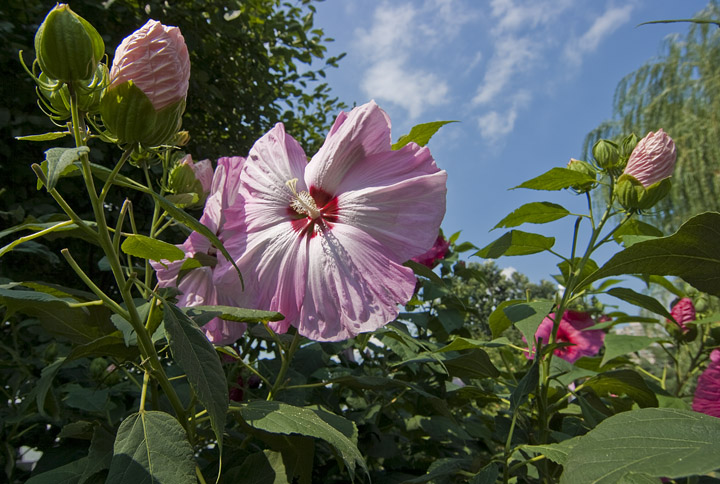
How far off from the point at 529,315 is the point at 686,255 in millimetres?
196

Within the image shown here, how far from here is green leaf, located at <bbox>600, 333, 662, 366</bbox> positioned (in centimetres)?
74

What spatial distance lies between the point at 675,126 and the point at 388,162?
7.53 metres

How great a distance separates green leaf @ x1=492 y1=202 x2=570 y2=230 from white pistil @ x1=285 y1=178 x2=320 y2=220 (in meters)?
0.30

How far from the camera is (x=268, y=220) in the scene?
604mm

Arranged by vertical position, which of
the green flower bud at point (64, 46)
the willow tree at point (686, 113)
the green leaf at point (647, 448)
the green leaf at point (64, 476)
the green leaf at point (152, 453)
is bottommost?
the green leaf at point (64, 476)

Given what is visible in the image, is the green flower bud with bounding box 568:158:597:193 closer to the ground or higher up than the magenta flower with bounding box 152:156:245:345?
higher up

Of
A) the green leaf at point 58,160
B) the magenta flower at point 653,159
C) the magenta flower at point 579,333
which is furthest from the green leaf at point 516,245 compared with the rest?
the green leaf at point 58,160

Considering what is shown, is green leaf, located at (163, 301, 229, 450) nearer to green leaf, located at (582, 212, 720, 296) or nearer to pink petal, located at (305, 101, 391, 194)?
pink petal, located at (305, 101, 391, 194)

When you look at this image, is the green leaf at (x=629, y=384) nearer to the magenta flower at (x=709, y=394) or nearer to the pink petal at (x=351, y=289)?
the magenta flower at (x=709, y=394)

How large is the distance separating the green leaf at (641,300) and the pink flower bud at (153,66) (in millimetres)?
617

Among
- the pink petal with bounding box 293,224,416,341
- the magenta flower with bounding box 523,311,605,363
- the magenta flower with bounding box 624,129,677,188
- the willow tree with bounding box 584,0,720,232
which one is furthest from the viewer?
the willow tree with bounding box 584,0,720,232

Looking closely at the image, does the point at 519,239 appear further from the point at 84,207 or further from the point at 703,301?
the point at 84,207

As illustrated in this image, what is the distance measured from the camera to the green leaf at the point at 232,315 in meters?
0.49

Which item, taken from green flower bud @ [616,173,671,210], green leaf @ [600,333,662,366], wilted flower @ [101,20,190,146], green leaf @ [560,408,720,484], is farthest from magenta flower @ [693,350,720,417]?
wilted flower @ [101,20,190,146]
